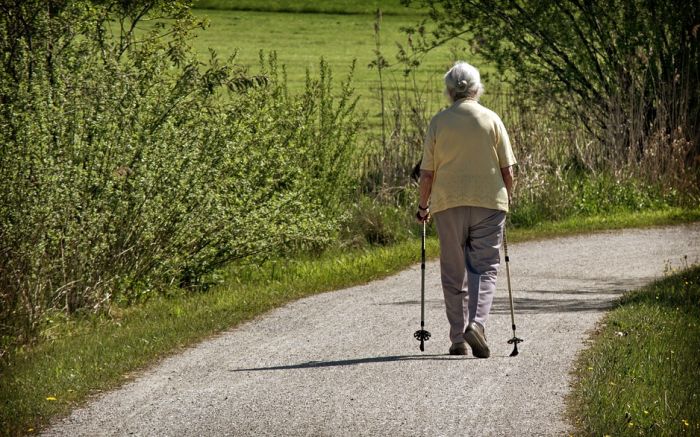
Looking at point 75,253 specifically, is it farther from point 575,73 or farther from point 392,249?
point 575,73

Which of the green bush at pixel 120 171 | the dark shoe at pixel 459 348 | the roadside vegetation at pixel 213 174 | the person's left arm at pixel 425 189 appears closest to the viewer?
Result: the person's left arm at pixel 425 189

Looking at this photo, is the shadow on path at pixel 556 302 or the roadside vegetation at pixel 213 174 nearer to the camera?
the roadside vegetation at pixel 213 174

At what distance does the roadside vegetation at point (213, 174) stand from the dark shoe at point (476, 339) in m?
2.33

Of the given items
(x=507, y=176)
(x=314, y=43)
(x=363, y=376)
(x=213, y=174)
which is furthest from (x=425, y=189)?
(x=314, y=43)

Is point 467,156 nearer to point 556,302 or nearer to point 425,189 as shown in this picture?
point 425,189

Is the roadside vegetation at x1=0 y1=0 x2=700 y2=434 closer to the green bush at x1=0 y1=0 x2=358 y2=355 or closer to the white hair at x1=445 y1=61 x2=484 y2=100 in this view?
the green bush at x1=0 y1=0 x2=358 y2=355

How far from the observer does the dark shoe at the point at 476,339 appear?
9.50 m

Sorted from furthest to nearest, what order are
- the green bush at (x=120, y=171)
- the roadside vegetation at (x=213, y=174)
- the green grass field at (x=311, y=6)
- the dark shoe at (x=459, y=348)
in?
the green grass field at (x=311, y=6) → the green bush at (x=120, y=171) → the roadside vegetation at (x=213, y=174) → the dark shoe at (x=459, y=348)

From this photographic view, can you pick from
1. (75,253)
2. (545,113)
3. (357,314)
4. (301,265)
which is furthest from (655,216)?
(75,253)

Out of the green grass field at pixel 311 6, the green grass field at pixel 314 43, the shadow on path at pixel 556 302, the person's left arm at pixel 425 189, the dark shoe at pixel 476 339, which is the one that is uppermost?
the person's left arm at pixel 425 189

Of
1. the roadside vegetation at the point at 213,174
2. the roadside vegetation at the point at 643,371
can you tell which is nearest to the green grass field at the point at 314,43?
the roadside vegetation at the point at 213,174

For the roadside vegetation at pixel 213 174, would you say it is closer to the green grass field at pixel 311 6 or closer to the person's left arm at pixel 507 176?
the person's left arm at pixel 507 176

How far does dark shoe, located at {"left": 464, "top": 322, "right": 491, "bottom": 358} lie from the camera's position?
9.50m

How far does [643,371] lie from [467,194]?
5.63 feet
